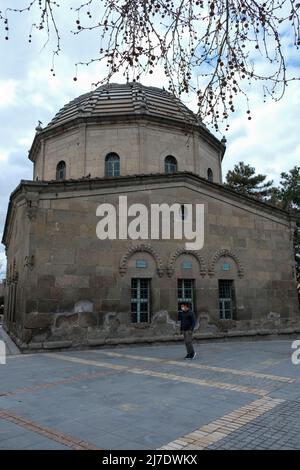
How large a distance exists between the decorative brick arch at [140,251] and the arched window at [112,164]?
606cm

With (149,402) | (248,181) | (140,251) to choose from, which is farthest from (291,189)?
(149,402)

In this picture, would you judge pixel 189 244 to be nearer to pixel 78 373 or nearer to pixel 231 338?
pixel 231 338

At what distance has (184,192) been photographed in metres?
16.5

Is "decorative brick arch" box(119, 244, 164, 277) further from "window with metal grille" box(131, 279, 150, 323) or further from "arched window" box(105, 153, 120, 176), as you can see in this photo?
"arched window" box(105, 153, 120, 176)

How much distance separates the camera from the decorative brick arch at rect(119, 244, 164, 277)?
1482 cm

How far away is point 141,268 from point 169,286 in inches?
53.4

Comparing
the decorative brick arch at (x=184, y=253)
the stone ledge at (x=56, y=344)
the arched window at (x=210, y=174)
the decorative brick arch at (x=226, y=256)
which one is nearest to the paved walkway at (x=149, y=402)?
the stone ledge at (x=56, y=344)

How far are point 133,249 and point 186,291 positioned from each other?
2.88 meters

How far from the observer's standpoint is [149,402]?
6945mm

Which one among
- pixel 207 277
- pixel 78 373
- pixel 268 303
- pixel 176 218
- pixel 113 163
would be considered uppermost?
pixel 113 163

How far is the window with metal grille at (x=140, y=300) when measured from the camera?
15000 millimetres

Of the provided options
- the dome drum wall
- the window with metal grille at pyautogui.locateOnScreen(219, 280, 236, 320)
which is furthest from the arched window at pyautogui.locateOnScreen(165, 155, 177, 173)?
the window with metal grille at pyautogui.locateOnScreen(219, 280, 236, 320)

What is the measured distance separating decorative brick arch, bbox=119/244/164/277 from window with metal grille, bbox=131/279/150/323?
61 centimetres
